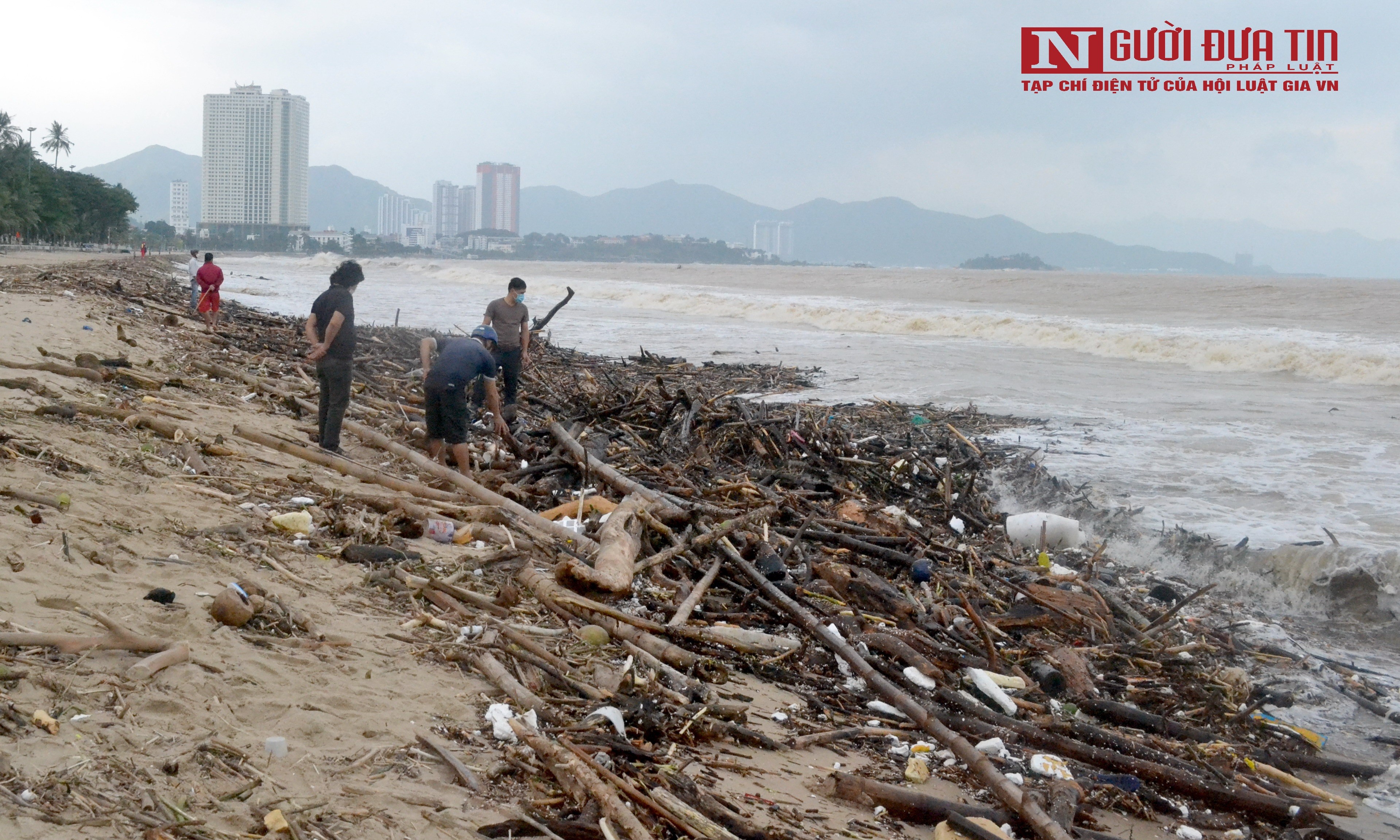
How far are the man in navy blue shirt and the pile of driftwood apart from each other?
0.87ft

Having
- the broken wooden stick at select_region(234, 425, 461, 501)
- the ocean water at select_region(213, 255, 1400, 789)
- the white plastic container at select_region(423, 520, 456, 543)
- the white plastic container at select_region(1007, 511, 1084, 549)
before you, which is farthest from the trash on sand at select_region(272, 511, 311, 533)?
the ocean water at select_region(213, 255, 1400, 789)

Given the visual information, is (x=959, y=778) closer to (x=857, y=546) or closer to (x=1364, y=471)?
(x=857, y=546)

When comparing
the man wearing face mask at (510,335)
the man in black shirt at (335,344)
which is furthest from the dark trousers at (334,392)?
the man wearing face mask at (510,335)

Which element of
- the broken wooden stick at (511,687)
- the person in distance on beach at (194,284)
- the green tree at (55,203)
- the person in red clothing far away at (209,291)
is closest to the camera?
the broken wooden stick at (511,687)

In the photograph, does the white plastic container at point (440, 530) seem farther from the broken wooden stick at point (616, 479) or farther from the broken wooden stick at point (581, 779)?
the broken wooden stick at point (581, 779)

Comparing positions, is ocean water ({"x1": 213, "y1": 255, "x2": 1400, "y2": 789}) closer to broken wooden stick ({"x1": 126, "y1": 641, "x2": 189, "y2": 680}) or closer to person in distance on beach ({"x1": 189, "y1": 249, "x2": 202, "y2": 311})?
broken wooden stick ({"x1": 126, "y1": 641, "x2": 189, "y2": 680})

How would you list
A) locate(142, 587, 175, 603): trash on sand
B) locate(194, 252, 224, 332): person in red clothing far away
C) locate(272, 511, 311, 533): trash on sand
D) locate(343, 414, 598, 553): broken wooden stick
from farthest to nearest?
1. locate(194, 252, 224, 332): person in red clothing far away
2. locate(343, 414, 598, 553): broken wooden stick
3. locate(272, 511, 311, 533): trash on sand
4. locate(142, 587, 175, 603): trash on sand

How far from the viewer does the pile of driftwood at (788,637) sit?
11.4ft

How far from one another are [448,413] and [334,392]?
931mm

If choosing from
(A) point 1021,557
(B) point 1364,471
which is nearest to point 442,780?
(A) point 1021,557

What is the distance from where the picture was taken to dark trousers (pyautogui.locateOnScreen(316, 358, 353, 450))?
24.7ft

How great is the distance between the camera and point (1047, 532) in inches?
291

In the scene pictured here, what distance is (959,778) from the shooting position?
12.4ft

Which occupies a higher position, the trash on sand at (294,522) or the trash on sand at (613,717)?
the trash on sand at (294,522)
